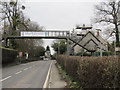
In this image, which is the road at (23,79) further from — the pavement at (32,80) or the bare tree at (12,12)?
the bare tree at (12,12)

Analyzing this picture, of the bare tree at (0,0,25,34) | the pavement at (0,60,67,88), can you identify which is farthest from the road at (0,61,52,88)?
the bare tree at (0,0,25,34)

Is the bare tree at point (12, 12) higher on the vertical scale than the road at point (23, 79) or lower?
higher

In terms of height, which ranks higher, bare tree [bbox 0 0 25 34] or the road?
bare tree [bbox 0 0 25 34]

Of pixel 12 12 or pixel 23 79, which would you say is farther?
pixel 12 12

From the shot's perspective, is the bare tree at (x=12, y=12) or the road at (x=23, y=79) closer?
the road at (x=23, y=79)

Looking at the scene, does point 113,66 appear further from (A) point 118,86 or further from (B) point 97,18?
(B) point 97,18

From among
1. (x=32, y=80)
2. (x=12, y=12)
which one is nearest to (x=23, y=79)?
(x=32, y=80)

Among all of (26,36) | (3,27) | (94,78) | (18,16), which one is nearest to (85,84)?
(94,78)

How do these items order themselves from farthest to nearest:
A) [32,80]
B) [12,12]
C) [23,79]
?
[12,12]
[23,79]
[32,80]

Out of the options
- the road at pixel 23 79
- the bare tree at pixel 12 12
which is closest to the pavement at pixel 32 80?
the road at pixel 23 79

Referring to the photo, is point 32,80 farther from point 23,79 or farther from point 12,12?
point 12,12

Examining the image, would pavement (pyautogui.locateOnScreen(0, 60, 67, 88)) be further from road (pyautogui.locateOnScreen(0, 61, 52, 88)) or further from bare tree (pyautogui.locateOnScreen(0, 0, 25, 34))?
bare tree (pyautogui.locateOnScreen(0, 0, 25, 34))

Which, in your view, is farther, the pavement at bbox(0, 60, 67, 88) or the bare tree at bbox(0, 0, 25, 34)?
the bare tree at bbox(0, 0, 25, 34)

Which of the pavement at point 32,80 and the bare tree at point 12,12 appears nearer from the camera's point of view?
the pavement at point 32,80
